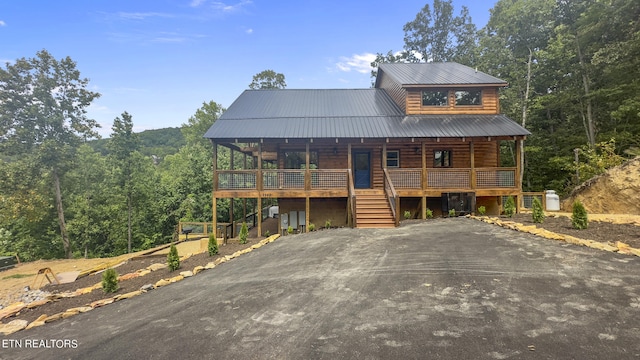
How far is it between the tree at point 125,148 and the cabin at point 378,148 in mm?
11860

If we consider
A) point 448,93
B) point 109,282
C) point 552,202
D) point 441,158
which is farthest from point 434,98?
point 109,282

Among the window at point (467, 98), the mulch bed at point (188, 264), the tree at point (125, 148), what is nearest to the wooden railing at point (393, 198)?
the mulch bed at point (188, 264)

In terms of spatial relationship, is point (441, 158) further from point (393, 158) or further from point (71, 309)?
point (71, 309)

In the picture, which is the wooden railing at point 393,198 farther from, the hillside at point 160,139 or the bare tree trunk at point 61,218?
the hillside at point 160,139

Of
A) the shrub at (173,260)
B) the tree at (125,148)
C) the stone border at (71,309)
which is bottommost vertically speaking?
the stone border at (71,309)

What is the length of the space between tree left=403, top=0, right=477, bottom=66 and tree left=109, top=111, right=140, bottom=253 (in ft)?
101

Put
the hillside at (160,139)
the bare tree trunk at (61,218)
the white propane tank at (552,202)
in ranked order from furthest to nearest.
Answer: the hillside at (160,139) → the bare tree trunk at (61,218) → the white propane tank at (552,202)

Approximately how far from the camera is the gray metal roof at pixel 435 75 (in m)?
15.5

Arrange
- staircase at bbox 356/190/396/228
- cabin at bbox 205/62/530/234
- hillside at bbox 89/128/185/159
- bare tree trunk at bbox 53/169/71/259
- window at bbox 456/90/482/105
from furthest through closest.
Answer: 1. hillside at bbox 89/128/185/159
2. bare tree trunk at bbox 53/169/71/259
3. window at bbox 456/90/482/105
4. cabin at bbox 205/62/530/234
5. staircase at bbox 356/190/396/228

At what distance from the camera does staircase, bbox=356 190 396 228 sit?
11359 millimetres

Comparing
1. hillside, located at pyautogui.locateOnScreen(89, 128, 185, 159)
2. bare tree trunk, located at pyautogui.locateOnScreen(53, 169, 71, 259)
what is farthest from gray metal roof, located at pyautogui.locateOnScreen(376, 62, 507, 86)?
hillside, located at pyautogui.locateOnScreen(89, 128, 185, 159)

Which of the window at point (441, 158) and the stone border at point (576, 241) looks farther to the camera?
the window at point (441, 158)

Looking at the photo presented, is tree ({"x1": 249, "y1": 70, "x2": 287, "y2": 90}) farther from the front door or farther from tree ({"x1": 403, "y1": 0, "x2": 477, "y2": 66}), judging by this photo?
the front door

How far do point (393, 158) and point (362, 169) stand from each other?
1840 mm
